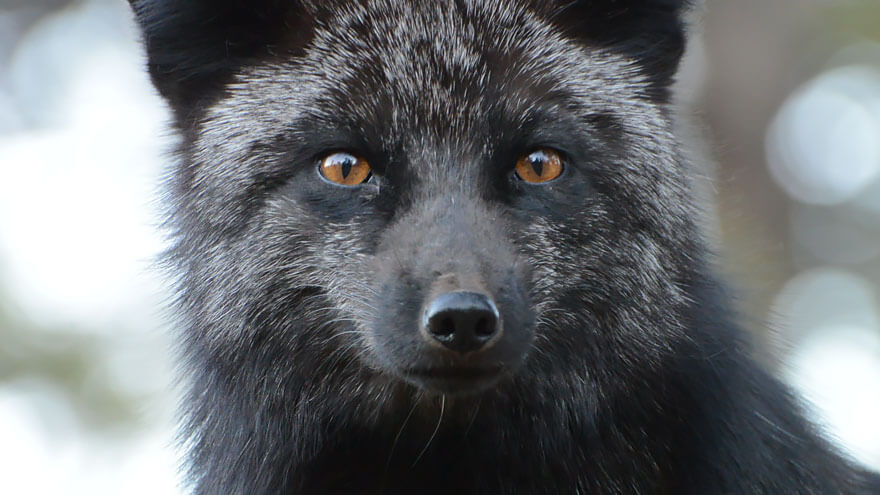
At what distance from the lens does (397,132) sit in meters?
4.46

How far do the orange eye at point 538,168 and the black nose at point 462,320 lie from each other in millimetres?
952

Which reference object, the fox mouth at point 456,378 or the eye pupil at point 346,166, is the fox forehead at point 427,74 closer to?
the eye pupil at point 346,166

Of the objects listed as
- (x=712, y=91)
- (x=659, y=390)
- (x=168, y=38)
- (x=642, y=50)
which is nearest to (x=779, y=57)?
(x=712, y=91)

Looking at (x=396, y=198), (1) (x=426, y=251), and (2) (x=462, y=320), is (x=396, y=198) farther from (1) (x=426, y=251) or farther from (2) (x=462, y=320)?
(2) (x=462, y=320)

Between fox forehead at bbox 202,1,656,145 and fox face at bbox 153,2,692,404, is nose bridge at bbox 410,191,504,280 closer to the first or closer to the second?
fox face at bbox 153,2,692,404

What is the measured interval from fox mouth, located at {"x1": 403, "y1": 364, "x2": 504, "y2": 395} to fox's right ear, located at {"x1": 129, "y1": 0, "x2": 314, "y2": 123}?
1.95m

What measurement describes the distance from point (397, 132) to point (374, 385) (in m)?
1.22

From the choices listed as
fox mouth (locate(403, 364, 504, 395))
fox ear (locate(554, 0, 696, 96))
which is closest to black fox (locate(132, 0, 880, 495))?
fox mouth (locate(403, 364, 504, 395))

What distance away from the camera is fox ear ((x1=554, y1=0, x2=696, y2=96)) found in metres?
5.12

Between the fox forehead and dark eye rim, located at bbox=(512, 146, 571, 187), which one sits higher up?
the fox forehead

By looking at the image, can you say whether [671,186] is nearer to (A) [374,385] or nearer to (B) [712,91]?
(A) [374,385]

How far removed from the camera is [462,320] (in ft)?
12.1

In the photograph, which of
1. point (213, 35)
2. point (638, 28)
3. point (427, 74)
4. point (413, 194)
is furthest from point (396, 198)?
point (638, 28)

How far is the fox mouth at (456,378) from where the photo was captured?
3879mm
